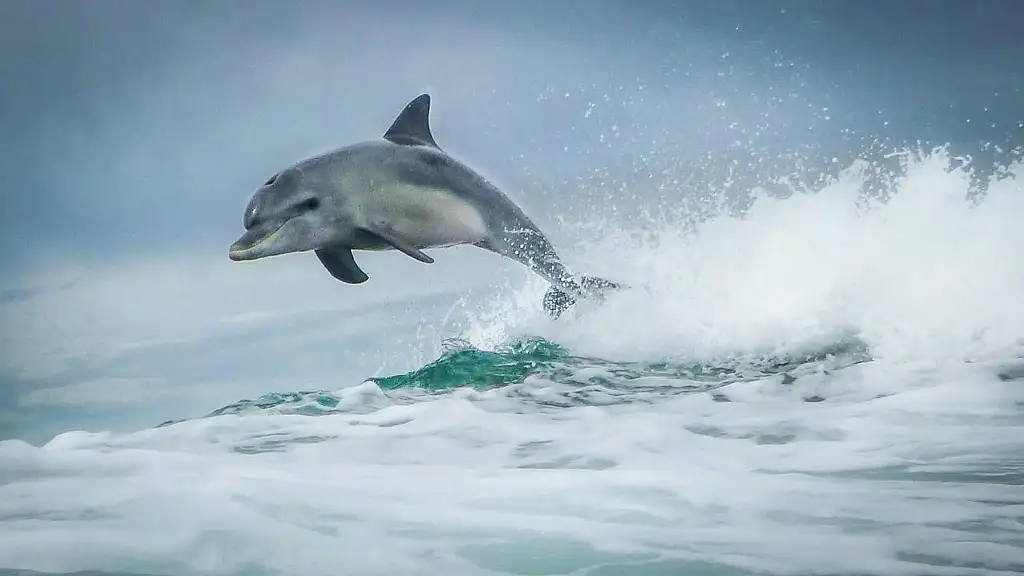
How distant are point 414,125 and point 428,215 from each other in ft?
1.47

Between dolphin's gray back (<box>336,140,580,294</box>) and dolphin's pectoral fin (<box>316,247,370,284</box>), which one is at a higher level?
dolphin's gray back (<box>336,140,580,294</box>)

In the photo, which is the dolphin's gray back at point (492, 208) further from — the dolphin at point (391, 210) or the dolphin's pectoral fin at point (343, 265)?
the dolphin's pectoral fin at point (343, 265)

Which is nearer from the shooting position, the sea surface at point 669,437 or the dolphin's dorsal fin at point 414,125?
the sea surface at point 669,437

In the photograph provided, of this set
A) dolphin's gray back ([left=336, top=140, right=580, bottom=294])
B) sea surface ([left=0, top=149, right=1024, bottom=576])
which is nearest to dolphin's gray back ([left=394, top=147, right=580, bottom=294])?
dolphin's gray back ([left=336, top=140, right=580, bottom=294])

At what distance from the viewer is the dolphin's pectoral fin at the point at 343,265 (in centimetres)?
393

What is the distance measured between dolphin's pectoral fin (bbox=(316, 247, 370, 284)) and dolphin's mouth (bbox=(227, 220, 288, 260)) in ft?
0.89

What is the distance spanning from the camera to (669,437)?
12.8 ft

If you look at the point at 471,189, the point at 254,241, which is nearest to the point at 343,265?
the point at 254,241

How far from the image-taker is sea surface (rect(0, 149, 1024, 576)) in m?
3.14

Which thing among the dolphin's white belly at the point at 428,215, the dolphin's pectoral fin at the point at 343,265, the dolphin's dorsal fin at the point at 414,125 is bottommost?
the dolphin's pectoral fin at the point at 343,265

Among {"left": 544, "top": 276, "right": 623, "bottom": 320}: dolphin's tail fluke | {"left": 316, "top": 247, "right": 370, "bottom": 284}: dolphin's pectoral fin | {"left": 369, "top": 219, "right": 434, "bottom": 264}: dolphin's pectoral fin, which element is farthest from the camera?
{"left": 544, "top": 276, "right": 623, "bottom": 320}: dolphin's tail fluke

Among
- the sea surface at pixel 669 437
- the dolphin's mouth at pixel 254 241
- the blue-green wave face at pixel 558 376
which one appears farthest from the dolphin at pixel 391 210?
the sea surface at pixel 669 437

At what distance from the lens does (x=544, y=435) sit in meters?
4.00

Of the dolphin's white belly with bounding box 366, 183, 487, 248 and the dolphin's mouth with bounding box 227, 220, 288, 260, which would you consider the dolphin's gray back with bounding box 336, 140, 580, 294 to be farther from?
the dolphin's mouth with bounding box 227, 220, 288, 260
